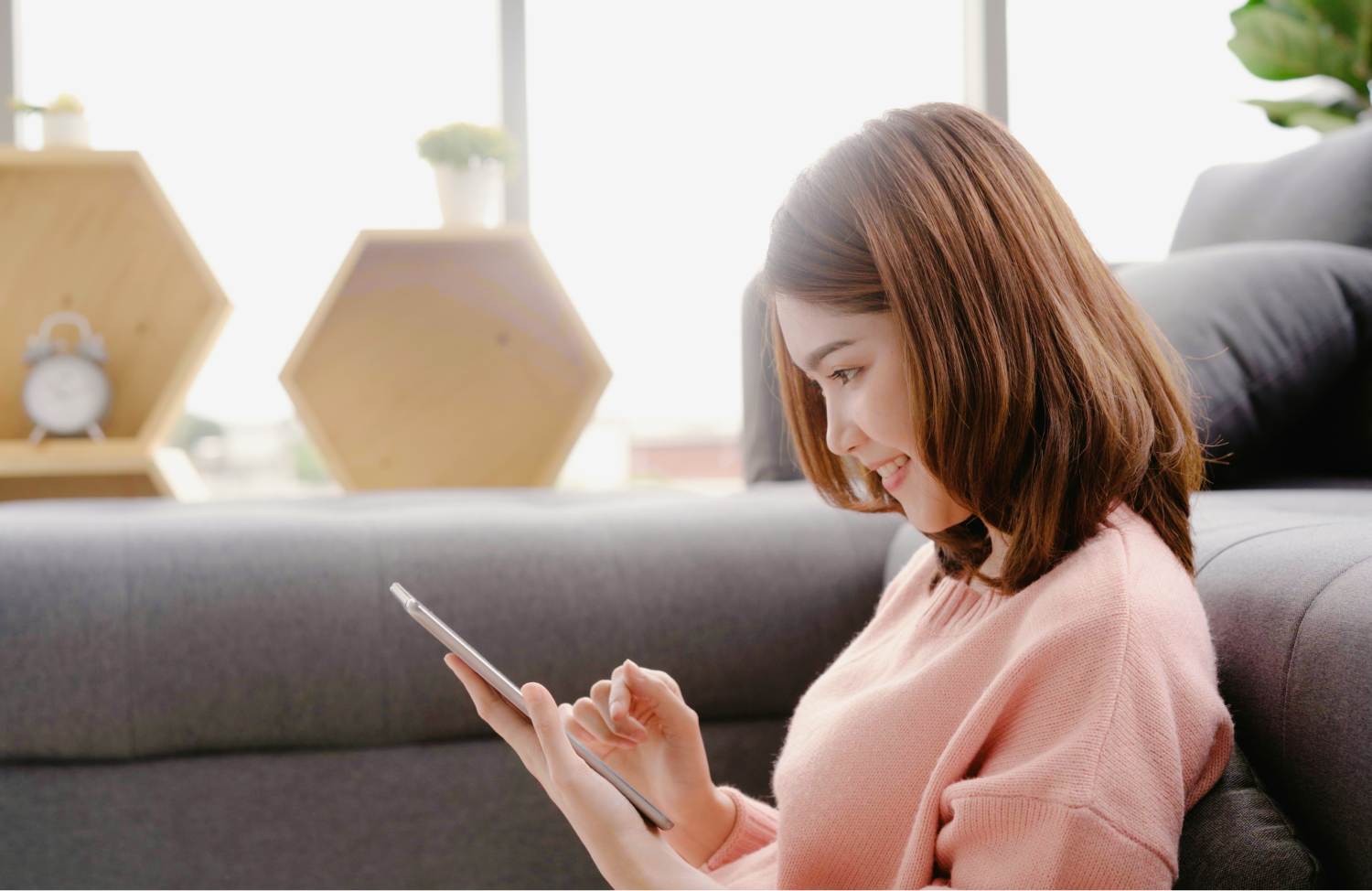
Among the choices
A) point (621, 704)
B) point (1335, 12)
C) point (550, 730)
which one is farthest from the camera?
point (1335, 12)

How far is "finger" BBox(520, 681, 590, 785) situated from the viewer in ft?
1.87

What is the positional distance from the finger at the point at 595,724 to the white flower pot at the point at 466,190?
1.43m

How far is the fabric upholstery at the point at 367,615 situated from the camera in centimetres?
98

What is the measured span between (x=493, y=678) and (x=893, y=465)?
0.30 m

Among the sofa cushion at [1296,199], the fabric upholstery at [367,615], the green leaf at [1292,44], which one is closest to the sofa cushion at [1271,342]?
the sofa cushion at [1296,199]

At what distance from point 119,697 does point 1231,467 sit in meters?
1.24

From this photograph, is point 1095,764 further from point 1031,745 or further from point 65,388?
point 65,388

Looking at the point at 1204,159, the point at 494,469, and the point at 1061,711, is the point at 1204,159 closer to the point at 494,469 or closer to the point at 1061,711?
the point at 494,469

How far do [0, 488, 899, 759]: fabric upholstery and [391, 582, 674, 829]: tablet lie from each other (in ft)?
1.39

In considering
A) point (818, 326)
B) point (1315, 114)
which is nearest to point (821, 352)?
point (818, 326)

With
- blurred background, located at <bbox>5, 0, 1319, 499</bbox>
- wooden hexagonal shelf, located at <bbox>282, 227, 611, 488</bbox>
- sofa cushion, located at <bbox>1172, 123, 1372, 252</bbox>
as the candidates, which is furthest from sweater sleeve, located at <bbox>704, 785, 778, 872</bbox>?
blurred background, located at <bbox>5, 0, 1319, 499</bbox>

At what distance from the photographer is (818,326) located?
61 cm

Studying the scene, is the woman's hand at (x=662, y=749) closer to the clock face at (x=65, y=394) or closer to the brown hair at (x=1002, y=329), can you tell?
the brown hair at (x=1002, y=329)

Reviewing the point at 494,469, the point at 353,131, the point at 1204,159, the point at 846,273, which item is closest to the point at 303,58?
the point at 353,131
